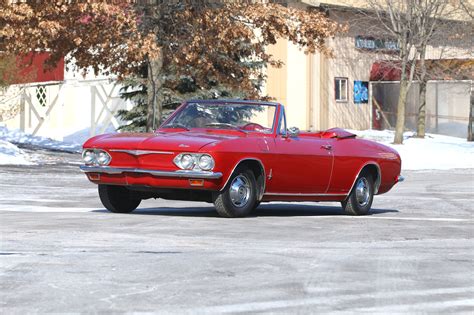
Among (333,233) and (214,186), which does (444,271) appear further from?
(214,186)

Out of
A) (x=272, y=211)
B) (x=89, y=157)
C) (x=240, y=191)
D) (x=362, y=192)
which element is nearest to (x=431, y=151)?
(x=362, y=192)

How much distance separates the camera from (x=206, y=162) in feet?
44.4

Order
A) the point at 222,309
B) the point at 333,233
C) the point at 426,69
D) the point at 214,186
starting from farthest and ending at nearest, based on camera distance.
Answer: the point at 426,69
the point at 214,186
the point at 333,233
the point at 222,309

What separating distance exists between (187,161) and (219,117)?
1634 mm

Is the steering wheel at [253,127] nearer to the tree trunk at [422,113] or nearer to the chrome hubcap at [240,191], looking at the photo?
the chrome hubcap at [240,191]

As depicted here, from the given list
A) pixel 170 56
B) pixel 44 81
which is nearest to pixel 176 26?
pixel 170 56

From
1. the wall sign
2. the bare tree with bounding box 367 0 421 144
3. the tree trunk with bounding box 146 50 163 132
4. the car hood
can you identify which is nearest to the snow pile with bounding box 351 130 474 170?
the bare tree with bounding box 367 0 421 144

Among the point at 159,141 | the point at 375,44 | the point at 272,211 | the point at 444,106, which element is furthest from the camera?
the point at 375,44

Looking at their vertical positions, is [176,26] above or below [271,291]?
above

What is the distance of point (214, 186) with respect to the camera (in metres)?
13.6

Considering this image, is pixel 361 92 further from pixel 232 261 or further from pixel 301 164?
pixel 232 261

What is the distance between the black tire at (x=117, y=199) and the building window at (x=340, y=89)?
4101cm

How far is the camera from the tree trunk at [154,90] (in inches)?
1304

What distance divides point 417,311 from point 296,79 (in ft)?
151
